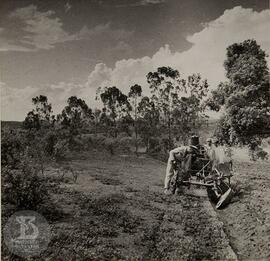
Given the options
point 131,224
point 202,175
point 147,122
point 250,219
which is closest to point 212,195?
point 202,175

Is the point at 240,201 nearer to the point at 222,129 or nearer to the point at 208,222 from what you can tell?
the point at 208,222

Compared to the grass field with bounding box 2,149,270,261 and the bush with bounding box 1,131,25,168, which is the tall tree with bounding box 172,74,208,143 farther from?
the bush with bounding box 1,131,25,168

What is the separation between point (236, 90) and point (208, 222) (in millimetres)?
6092

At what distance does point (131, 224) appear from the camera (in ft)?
26.1

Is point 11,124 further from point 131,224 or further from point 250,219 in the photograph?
point 250,219

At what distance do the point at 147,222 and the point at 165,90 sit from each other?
24.3 feet

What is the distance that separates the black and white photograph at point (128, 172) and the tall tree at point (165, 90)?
4.7 inches

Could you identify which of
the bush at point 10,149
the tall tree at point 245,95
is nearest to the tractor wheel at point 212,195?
the tall tree at point 245,95

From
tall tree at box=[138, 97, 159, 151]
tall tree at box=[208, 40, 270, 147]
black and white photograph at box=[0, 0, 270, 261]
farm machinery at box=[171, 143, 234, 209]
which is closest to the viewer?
black and white photograph at box=[0, 0, 270, 261]

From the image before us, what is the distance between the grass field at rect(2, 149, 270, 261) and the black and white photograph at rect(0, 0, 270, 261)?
0.09 feet

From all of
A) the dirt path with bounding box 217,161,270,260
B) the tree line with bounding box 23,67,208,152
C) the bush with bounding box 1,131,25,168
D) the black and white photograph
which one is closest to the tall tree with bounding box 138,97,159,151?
the tree line with bounding box 23,67,208,152

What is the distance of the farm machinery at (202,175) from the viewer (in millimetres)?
8883

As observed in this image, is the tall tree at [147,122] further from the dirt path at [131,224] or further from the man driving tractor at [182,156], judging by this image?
the man driving tractor at [182,156]

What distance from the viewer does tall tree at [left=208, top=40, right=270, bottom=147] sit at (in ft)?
39.3
